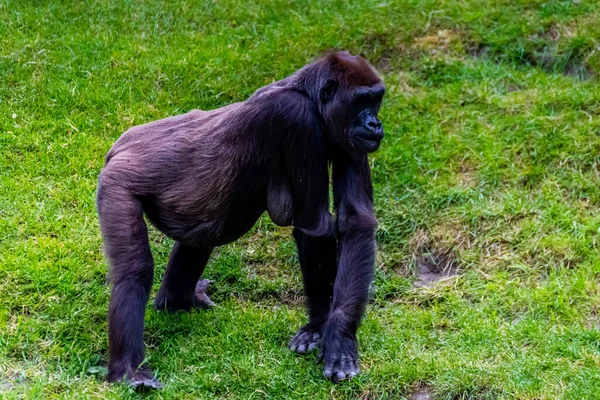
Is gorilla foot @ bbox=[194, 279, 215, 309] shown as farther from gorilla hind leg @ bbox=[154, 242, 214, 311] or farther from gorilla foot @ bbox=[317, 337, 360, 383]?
gorilla foot @ bbox=[317, 337, 360, 383]

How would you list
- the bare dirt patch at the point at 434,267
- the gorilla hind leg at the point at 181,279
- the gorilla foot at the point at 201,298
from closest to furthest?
the gorilla hind leg at the point at 181,279
the gorilla foot at the point at 201,298
the bare dirt patch at the point at 434,267

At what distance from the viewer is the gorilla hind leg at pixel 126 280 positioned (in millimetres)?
4590

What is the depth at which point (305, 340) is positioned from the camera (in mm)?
5105

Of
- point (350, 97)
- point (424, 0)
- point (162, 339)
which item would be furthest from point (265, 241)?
point (424, 0)

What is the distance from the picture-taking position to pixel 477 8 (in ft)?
28.4

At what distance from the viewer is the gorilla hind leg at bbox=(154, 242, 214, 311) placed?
5.49 m

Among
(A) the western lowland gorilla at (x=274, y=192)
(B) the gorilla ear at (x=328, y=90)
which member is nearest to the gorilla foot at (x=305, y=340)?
(A) the western lowland gorilla at (x=274, y=192)

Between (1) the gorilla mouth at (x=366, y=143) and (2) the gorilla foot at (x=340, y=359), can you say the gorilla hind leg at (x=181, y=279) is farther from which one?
(1) the gorilla mouth at (x=366, y=143)

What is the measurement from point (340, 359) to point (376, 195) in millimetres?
2319

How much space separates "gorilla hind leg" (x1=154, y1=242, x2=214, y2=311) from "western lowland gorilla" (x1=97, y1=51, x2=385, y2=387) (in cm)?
31

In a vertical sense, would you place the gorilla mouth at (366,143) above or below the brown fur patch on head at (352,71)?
below

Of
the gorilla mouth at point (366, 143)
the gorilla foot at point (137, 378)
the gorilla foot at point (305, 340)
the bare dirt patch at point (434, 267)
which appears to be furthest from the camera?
the bare dirt patch at point (434, 267)

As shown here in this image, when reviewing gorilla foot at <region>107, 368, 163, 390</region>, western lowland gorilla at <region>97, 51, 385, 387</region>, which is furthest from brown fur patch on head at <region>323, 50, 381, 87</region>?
gorilla foot at <region>107, 368, 163, 390</region>

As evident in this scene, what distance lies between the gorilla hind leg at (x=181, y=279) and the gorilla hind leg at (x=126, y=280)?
689 mm
